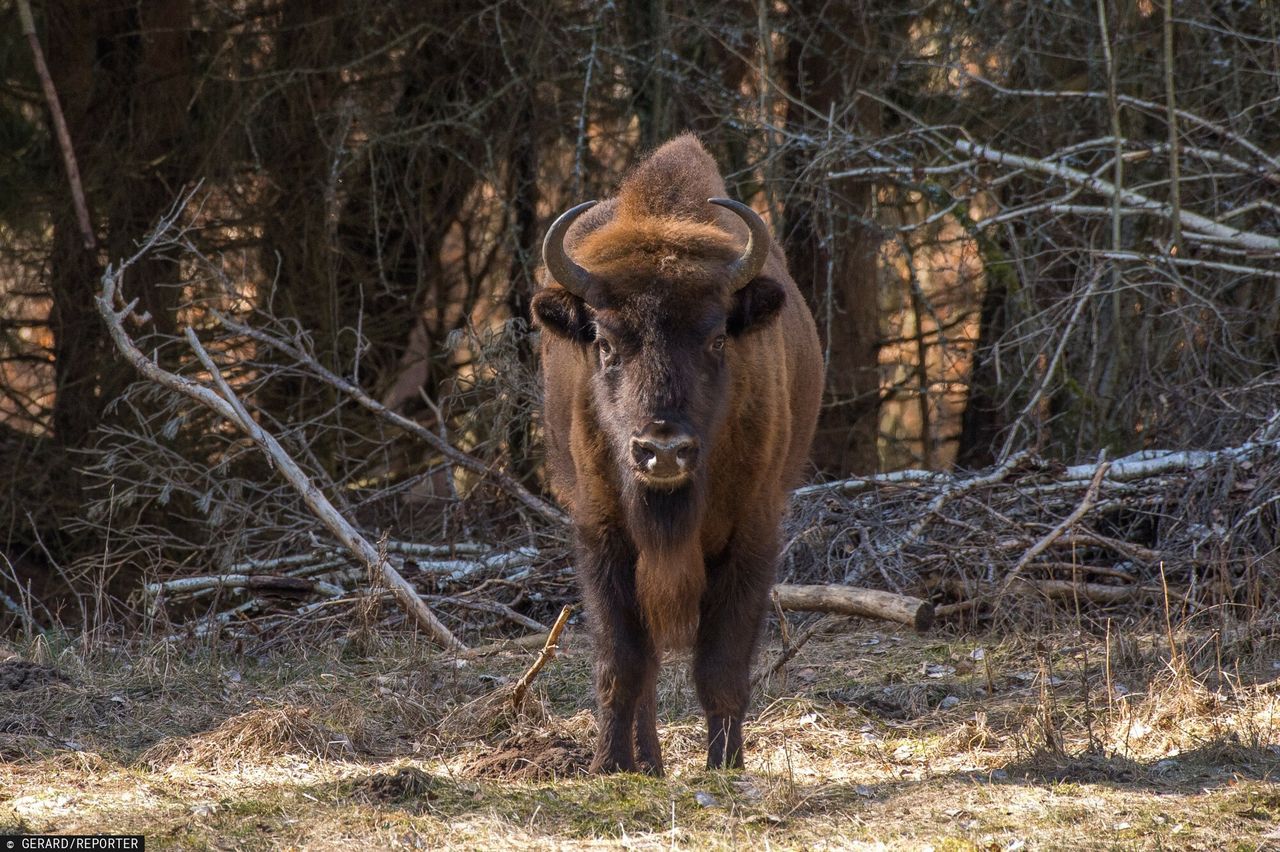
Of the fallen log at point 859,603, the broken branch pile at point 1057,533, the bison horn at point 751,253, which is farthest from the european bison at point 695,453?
the broken branch pile at point 1057,533

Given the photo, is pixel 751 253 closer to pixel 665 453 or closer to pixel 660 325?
pixel 660 325

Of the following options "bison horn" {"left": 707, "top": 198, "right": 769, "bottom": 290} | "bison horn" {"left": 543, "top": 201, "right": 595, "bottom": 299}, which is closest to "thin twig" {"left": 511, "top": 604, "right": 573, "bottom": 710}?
"bison horn" {"left": 543, "top": 201, "right": 595, "bottom": 299}

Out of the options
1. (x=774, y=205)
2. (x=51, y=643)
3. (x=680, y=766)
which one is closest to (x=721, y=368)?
(x=680, y=766)

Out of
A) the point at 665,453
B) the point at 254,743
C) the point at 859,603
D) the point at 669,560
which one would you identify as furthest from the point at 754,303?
the point at 254,743

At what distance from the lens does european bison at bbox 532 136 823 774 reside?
17.6ft

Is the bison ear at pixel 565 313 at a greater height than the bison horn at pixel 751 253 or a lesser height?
lesser

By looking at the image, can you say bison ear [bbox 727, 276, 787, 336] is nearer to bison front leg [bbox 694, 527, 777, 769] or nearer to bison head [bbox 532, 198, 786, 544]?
bison head [bbox 532, 198, 786, 544]

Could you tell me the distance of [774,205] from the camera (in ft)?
34.5

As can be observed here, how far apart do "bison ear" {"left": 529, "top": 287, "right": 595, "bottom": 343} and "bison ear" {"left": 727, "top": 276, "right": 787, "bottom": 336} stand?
22.1 inches

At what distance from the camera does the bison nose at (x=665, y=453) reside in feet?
16.5

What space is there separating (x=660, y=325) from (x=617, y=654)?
1.30 metres

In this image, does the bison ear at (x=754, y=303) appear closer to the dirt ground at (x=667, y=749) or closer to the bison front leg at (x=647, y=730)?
the bison front leg at (x=647, y=730)

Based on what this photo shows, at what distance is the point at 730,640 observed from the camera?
5.65 metres

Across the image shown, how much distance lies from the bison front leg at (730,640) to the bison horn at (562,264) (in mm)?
1202
